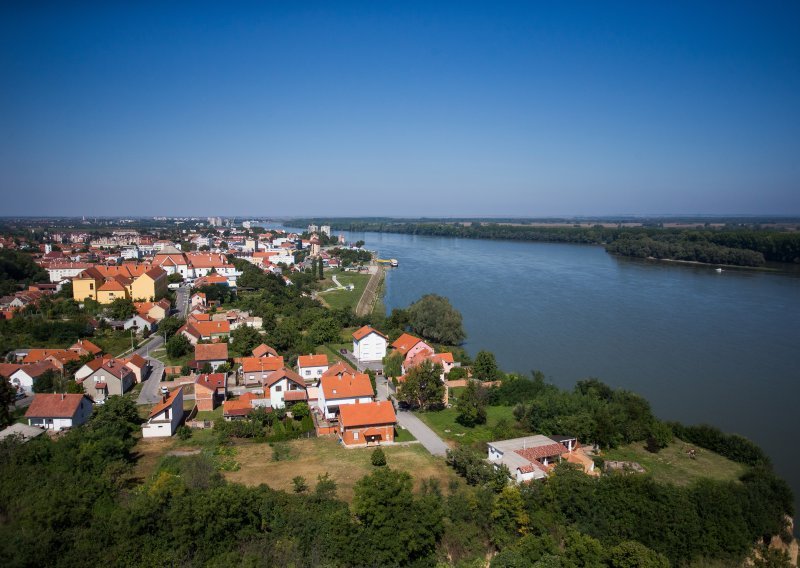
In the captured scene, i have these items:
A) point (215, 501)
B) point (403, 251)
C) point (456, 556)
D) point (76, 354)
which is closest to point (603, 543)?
point (456, 556)

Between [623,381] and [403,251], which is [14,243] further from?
[623,381]

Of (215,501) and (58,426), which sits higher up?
(215,501)

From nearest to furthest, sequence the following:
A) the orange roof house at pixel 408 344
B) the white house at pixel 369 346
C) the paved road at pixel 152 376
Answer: the paved road at pixel 152 376, the orange roof house at pixel 408 344, the white house at pixel 369 346

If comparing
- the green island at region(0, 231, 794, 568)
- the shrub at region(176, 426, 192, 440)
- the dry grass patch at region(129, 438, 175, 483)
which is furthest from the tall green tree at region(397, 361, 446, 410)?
the dry grass patch at region(129, 438, 175, 483)

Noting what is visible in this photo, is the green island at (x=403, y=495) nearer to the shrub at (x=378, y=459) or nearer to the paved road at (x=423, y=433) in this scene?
the shrub at (x=378, y=459)

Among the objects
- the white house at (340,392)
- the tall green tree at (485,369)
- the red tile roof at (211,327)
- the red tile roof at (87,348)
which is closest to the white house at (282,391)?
the white house at (340,392)

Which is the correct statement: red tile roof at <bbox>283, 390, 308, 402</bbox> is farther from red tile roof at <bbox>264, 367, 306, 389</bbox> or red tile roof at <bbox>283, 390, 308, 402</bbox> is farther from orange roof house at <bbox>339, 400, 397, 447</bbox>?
orange roof house at <bbox>339, 400, 397, 447</bbox>

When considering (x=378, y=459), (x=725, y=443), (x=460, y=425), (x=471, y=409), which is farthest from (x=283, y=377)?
(x=725, y=443)
